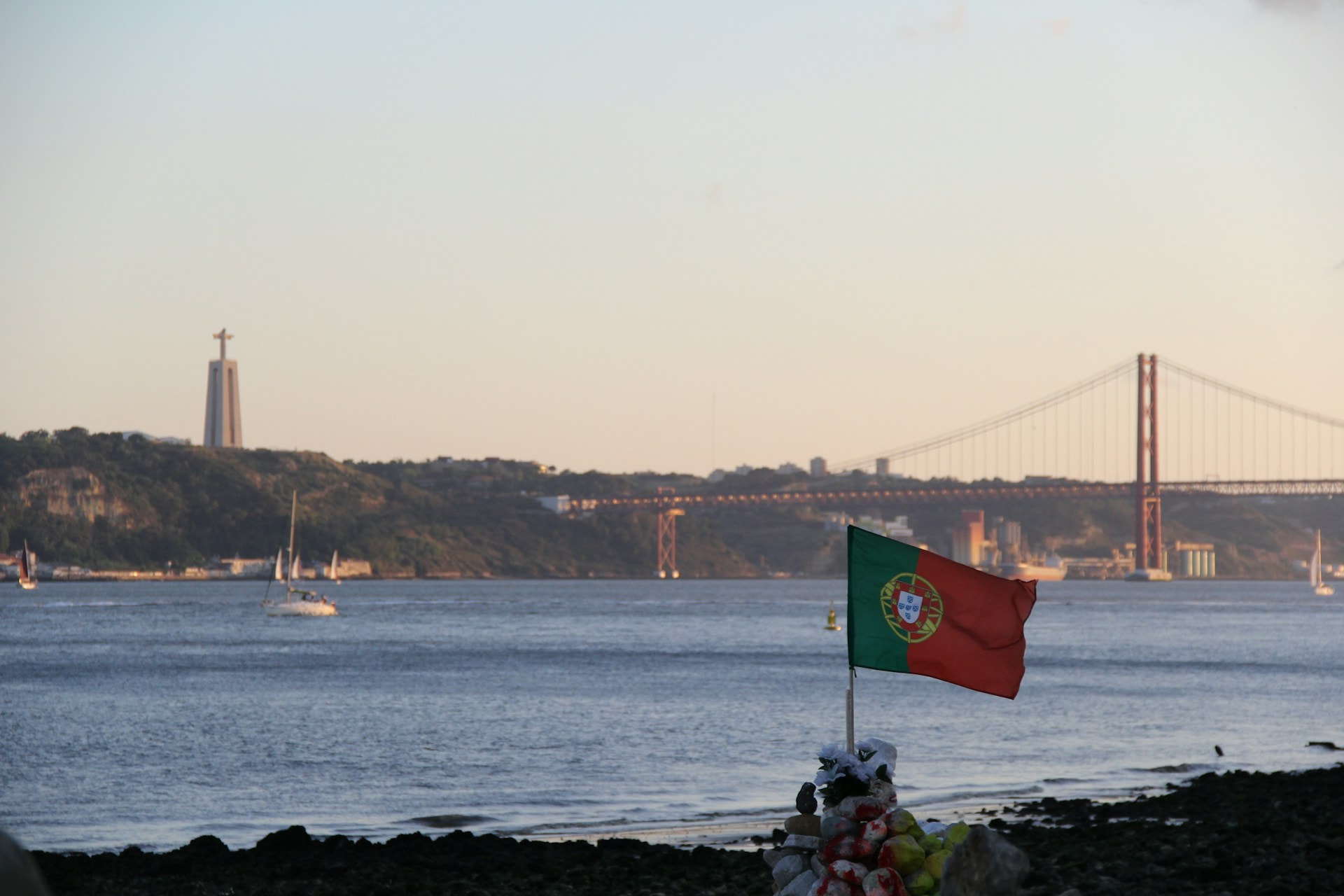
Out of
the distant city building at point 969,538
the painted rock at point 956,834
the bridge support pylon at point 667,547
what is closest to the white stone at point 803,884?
the painted rock at point 956,834

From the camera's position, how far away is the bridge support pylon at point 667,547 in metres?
139

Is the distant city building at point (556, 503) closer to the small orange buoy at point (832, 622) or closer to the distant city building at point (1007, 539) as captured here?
the distant city building at point (1007, 539)

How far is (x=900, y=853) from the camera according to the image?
24.2ft

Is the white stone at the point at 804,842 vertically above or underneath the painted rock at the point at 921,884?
above

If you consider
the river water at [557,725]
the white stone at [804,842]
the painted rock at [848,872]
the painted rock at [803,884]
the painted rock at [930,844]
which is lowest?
the river water at [557,725]

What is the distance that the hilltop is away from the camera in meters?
149

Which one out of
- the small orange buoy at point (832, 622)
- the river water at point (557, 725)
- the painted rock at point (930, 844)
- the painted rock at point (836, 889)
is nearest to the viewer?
the painted rock at point (836, 889)

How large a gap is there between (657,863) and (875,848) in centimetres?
730

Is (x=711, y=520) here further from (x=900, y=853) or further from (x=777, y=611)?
(x=900, y=853)

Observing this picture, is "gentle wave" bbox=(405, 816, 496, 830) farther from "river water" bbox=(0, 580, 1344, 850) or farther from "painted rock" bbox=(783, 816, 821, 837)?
"painted rock" bbox=(783, 816, 821, 837)

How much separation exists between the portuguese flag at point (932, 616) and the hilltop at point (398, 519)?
12251cm

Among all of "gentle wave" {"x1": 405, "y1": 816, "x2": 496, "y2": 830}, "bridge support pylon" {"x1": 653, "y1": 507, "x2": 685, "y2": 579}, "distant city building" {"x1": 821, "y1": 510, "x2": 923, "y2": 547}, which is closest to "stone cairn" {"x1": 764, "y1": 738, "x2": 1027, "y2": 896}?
"gentle wave" {"x1": 405, "y1": 816, "x2": 496, "y2": 830}

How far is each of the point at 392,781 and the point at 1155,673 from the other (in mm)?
31147

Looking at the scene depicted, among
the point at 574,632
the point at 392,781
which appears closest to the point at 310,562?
the point at 574,632
